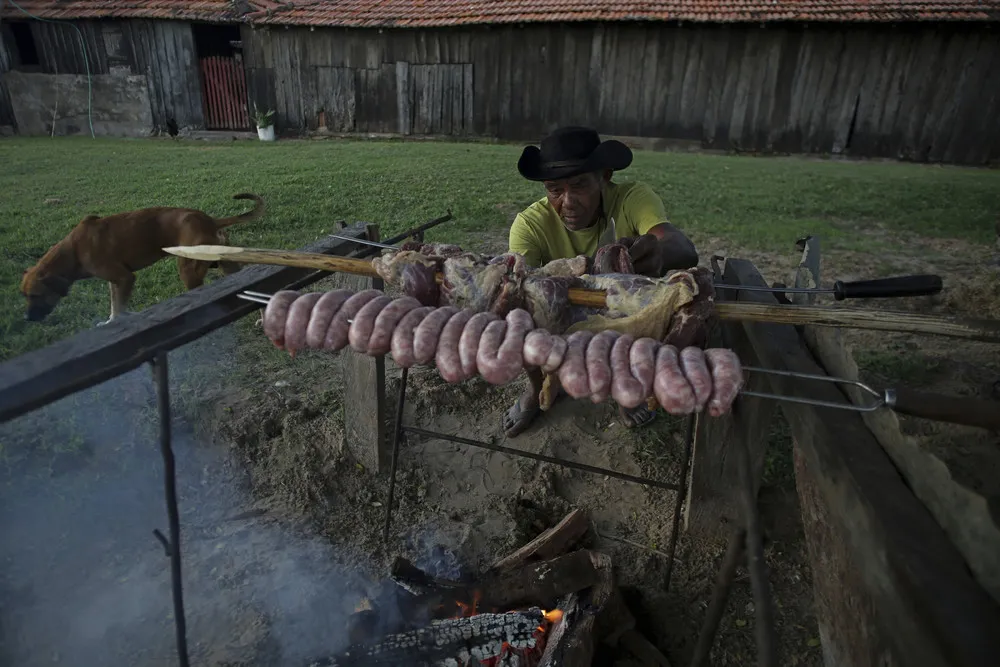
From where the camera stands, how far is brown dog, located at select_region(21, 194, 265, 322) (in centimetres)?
520

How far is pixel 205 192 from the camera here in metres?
9.36

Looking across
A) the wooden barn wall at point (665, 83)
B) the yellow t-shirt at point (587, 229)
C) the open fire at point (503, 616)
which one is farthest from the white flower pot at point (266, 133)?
the open fire at point (503, 616)

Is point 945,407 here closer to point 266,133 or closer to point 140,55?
point 266,133

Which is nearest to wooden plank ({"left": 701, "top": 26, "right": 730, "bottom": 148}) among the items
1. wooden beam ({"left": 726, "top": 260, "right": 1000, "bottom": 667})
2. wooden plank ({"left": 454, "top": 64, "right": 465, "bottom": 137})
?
wooden plank ({"left": 454, "top": 64, "right": 465, "bottom": 137})

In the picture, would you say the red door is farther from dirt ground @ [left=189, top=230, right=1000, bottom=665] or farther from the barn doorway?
dirt ground @ [left=189, top=230, right=1000, bottom=665]

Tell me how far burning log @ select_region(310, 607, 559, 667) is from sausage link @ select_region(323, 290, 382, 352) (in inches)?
55.8

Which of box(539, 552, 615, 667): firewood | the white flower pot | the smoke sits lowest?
the smoke

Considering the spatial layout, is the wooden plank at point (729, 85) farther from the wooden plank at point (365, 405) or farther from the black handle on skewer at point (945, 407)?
the black handle on skewer at point (945, 407)

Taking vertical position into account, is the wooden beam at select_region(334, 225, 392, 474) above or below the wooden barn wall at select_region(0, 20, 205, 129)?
below

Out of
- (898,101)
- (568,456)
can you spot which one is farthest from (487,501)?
(898,101)

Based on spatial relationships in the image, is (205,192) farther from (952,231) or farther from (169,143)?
(952,231)

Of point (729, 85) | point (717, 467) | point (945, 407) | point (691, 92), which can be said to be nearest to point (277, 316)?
point (945, 407)

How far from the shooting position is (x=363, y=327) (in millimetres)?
2051

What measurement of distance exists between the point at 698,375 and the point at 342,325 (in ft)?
4.11
